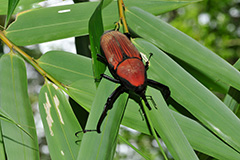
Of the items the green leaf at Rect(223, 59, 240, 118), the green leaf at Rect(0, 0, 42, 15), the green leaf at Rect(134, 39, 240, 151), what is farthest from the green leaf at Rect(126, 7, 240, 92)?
the green leaf at Rect(0, 0, 42, 15)

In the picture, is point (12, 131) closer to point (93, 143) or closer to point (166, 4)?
point (93, 143)

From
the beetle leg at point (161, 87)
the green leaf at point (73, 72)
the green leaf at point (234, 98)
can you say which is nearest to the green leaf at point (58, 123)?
the green leaf at point (73, 72)

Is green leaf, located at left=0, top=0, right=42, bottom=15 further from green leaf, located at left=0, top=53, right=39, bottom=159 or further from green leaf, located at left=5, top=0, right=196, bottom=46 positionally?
green leaf, located at left=0, top=53, right=39, bottom=159

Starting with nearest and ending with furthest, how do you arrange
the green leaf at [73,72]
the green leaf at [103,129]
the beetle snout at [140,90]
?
the green leaf at [103,129] → the beetle snout at [140,90] → the green leaf at [73,72]

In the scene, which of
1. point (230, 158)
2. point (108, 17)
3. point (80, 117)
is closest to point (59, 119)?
point (80, 117)

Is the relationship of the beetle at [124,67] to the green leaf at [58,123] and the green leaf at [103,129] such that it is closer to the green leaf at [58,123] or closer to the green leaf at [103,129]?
the green leaf at [103,129]

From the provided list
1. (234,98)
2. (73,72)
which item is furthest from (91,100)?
(234,98)
